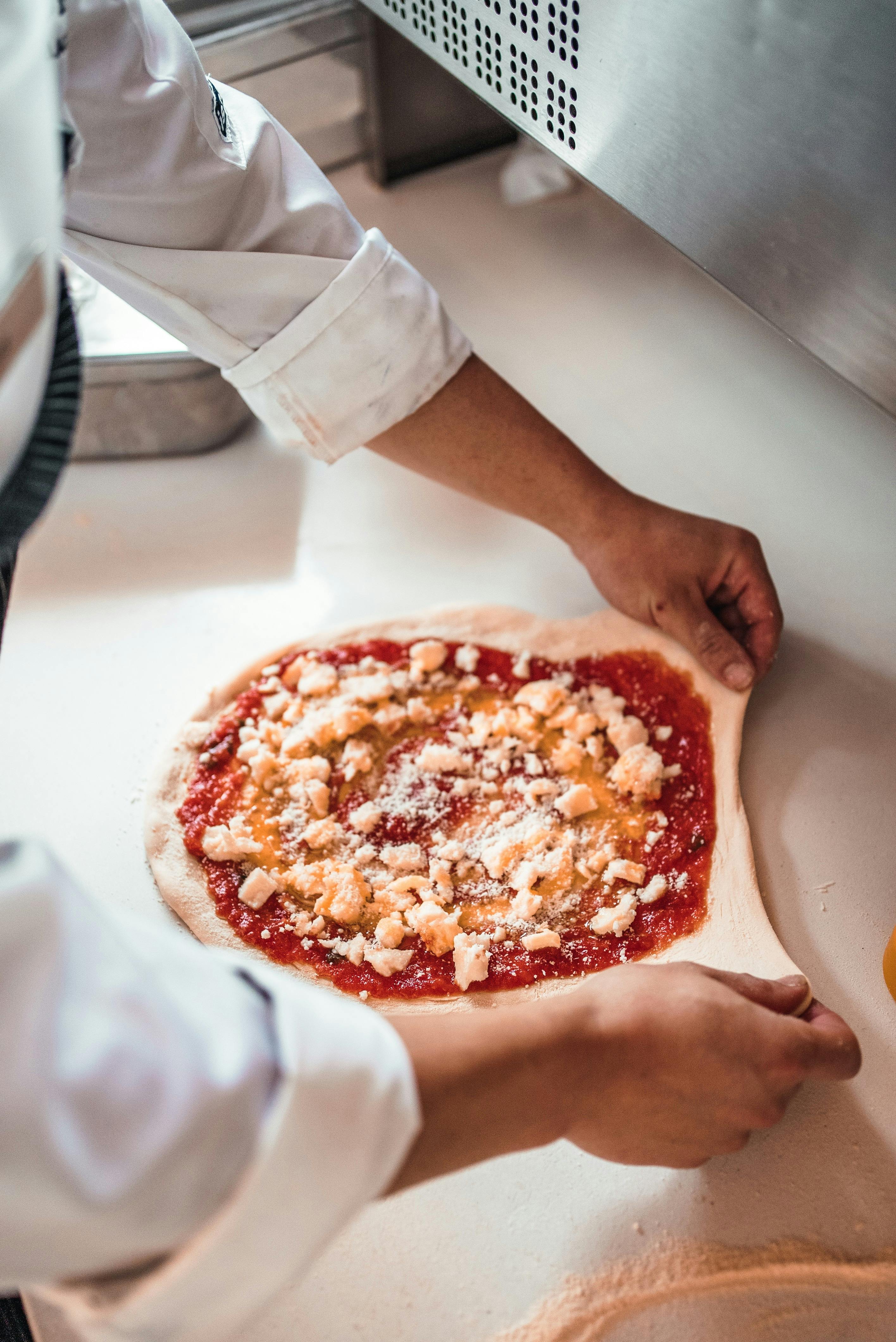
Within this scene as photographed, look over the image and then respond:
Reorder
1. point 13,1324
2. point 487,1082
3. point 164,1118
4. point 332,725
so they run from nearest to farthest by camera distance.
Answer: point 164,1118 < point 487,1082 < point 13,1324 < point 332,725

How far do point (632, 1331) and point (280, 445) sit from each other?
1.22m

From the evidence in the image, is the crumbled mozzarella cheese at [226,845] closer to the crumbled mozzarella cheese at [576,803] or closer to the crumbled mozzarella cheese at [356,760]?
the crumbled mozzarella cheese at [356,760]

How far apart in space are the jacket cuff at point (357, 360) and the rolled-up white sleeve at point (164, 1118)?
68 cm

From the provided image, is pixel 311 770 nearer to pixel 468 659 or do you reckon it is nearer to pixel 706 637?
pixel 468 659

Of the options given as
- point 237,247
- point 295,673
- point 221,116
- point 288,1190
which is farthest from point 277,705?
point 288,1190

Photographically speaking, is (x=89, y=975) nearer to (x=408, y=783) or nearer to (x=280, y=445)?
(x=408, y=783)

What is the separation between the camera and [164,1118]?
50cm

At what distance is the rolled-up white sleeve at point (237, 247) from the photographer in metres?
0.90

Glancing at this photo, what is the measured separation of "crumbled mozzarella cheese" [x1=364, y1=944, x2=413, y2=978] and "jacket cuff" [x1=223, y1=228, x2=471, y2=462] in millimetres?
547

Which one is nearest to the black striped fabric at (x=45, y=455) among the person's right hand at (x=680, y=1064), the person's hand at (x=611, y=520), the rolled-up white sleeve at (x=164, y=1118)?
the rolled-up white sleeve at (x=164, y=1118)

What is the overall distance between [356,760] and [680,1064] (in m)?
0.53

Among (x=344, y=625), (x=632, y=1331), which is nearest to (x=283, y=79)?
(x=344, y=625)

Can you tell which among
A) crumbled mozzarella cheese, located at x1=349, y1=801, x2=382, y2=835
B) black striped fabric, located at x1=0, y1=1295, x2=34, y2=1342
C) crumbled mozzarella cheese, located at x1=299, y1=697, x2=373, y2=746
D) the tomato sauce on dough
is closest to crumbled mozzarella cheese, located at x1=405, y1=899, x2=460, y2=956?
the tomato sauce on dough

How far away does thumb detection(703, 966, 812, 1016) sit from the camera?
87 centimetres
